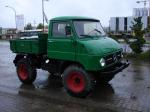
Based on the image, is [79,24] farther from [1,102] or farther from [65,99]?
[1,102]

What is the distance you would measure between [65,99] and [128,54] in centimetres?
1167

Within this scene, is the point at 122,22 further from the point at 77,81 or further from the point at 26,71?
the point at 77,81

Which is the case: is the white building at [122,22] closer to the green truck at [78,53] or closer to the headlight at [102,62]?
the green truck at [78,53]

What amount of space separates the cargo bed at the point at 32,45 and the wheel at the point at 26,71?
407mm

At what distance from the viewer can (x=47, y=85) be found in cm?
1102

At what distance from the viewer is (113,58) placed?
9.41 metres

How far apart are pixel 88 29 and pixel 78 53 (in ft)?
3.38

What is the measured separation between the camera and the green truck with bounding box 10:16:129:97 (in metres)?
8.85

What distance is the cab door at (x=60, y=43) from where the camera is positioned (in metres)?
9.26

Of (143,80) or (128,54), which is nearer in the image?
(143,80)

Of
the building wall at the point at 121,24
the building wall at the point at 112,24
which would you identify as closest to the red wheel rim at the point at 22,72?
the building wall at the point at 121,24

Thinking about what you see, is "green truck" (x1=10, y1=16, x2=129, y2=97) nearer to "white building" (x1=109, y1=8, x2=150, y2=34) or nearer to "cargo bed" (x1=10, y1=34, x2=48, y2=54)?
"cargo bed" (x1=10, y1=34, x2=48, y2=54)

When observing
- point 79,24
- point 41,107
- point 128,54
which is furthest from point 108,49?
point 128,54

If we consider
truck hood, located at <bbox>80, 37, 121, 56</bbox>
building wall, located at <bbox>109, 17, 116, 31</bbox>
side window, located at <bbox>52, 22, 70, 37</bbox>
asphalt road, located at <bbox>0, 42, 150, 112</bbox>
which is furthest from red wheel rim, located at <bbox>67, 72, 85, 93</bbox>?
building wall, located at <bbox>109, 17, 116, 31</bbox>
